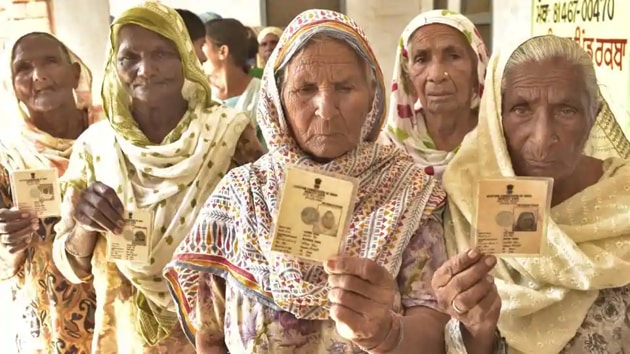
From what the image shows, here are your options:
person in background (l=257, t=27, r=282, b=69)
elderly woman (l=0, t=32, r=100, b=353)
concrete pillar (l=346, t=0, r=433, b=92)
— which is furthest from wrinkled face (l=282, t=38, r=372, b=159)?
concrete pillar (l=346, t=0, r=433, b=92)

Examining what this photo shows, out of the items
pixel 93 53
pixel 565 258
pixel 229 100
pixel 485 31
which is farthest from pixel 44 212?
pixel 485 31

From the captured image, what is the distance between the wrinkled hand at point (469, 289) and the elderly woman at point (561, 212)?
0.69 ft

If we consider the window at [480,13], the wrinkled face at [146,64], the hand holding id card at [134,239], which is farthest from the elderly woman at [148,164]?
the window at [480,13]

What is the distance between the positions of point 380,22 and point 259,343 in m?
6.15

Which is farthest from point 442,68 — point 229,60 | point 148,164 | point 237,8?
point 237,8

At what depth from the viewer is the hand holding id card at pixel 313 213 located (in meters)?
1.32

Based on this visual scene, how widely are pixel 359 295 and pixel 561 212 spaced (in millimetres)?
552

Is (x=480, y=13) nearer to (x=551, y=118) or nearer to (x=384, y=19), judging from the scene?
(x=384, y=19)

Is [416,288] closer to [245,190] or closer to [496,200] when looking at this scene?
[496,200]

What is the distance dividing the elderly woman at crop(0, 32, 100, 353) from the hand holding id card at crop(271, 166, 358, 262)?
1379mm

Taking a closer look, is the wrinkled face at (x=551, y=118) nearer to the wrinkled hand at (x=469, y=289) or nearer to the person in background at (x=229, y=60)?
the wrinkled hand at (x=469, y=289)

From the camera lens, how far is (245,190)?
164 centimetres

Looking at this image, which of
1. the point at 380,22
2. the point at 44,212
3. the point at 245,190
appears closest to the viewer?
the point at 245,190

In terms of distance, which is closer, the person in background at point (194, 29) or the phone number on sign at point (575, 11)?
the phone number on sign at point (575, 11)
